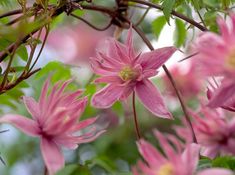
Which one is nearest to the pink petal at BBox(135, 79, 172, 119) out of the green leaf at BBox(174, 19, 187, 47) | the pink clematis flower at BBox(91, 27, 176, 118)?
the pink clematis flower at BBox(91, 27, 176, 118)

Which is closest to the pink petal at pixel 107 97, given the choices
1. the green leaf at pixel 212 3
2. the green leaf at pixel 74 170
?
the green leaf at pixel 74 170

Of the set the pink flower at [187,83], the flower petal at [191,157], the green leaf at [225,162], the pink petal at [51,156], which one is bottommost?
the pink flower at [187,83]

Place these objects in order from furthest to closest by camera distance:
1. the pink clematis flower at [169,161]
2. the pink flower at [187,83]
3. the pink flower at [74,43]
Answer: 1. the pink flower at [74,43]
2. the pink flower at [187,83]
3. the pink clematis flower at [169,161]

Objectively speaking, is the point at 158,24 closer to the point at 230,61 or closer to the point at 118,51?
the point at 118,51

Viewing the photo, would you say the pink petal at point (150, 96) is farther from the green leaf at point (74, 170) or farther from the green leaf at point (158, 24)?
the green leaf at point (158, 24)

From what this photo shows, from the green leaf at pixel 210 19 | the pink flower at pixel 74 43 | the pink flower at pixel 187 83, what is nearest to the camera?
the green leaf at pixel 210 19

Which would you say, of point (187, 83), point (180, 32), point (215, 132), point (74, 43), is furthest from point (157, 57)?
point (74, 43)

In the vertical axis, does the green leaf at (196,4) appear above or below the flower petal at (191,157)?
above

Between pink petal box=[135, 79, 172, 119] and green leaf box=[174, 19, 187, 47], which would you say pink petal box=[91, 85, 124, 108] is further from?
green leaf box=[174, 19, 187, 47]
